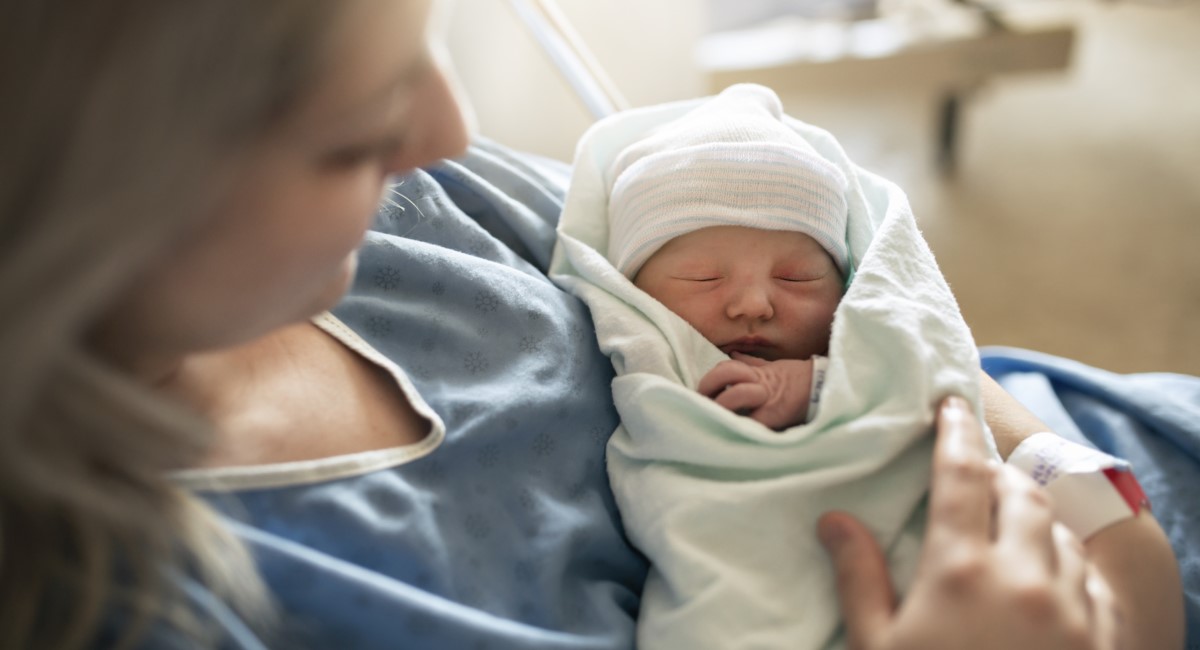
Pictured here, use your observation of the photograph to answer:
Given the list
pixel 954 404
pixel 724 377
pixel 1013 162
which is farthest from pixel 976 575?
pixel 1013 162

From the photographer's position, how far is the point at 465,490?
2.43 ft

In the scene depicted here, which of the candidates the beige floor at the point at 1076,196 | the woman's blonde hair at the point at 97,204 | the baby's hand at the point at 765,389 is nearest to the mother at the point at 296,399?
the woman's blonde hair at the point at 97,204

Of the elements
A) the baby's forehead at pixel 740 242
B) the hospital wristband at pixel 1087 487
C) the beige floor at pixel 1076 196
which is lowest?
the beige floor at pixel 1076 196

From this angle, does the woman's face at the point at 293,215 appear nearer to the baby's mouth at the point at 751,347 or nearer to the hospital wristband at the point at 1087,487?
the baby's mouth at the point at 751,347

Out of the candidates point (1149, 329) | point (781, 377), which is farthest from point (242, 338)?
point (1149, 329)

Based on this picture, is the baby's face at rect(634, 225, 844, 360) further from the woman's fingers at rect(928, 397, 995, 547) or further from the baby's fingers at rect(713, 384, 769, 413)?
the woman's fingers at rect(928, 397, 995, 547)

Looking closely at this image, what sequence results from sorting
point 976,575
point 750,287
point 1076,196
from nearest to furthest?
point 976,575, point 750,287, point 1076,196

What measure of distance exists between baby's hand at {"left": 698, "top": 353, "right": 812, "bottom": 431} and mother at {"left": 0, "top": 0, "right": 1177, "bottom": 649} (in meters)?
0.12

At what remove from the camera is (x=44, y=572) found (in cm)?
51

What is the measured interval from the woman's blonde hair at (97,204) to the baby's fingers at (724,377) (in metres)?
0.48

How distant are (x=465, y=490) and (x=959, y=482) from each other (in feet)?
1.22

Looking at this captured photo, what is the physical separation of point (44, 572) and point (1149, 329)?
2.28 m

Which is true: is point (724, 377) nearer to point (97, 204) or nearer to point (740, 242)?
point (740, 242)

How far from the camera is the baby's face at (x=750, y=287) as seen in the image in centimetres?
96
